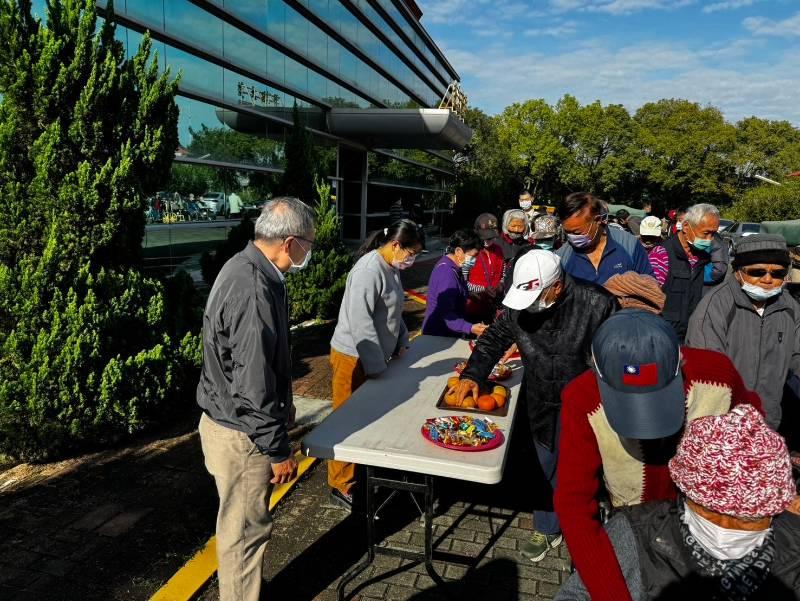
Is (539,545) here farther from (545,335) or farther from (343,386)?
(343,386)

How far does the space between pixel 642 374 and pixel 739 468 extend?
0.37 m

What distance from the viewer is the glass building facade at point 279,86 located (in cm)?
1173

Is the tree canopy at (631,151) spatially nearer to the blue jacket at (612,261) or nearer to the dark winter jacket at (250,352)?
the blue jacket at (612,261)

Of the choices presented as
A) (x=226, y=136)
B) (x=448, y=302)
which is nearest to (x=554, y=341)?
(x=448, y=302)

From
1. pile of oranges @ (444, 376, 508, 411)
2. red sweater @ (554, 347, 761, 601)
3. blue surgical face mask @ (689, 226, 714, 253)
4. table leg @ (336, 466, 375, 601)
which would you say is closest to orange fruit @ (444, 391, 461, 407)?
pile of oranges @ (444, 376, 508, 411)

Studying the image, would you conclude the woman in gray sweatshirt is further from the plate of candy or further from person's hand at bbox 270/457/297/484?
person's hand at bbox 270/457/297/484

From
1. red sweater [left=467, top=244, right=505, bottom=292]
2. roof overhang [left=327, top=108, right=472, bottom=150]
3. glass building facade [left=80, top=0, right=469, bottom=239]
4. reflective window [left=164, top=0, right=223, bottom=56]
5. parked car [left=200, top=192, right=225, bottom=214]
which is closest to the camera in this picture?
red sweater [left=467, top=244, right=505, bottom=292]

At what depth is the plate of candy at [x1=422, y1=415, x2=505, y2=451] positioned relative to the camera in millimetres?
2746

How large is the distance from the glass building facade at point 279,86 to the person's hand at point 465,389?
418 cm

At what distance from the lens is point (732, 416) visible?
1.41m

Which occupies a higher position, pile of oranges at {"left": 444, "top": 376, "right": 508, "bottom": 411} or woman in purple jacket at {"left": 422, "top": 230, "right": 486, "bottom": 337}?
woman in purple jacket at {"left": 422, "top": 230, "right": 486, "bottom": 337}

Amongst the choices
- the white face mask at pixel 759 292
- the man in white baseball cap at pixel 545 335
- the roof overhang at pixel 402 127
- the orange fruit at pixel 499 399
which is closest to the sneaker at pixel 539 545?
the man in white baseball cap at pixel 545 335

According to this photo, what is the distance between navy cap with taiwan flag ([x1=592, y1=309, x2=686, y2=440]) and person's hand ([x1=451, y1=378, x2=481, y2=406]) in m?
1.61

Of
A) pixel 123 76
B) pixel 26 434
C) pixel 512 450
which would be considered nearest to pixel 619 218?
pixel 512 450
